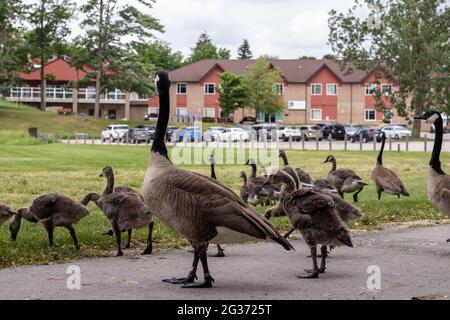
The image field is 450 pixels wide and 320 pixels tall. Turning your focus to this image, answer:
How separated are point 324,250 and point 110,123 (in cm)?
6514

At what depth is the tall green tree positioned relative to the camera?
7019 centimetres

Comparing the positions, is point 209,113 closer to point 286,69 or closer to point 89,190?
point 286,69

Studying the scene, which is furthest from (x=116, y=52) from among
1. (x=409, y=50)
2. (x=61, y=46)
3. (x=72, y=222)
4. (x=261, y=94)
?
(x=72, y=222)

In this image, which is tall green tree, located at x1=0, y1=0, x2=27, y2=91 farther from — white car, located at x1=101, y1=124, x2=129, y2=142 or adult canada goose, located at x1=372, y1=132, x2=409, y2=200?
adult canada goose, located at x1=372, y1=132, x2=409, y2=200

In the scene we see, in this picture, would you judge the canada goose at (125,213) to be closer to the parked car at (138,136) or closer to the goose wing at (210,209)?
the goose wing at (210,209)

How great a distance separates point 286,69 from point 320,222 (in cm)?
8462

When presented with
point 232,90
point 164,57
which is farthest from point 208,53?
point 232,90

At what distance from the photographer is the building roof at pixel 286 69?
88.2 m

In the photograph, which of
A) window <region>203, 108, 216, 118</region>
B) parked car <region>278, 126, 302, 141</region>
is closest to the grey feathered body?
parked car <region>278, 126, 302, 141</region>

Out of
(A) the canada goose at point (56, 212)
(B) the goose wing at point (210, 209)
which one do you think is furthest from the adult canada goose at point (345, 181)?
(B) the goose wing at point (210, 209)

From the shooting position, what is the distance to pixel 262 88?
81188mm

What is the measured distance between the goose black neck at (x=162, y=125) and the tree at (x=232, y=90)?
7370 cm

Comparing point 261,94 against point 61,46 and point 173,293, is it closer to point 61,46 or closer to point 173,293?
point 61,46
